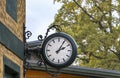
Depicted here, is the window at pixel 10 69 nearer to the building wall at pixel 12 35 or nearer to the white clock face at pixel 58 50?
the building wall at pixel 12 35

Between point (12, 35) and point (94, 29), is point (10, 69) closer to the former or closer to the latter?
point (12, 35)

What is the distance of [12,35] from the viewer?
362 inches

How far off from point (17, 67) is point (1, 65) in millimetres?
1198

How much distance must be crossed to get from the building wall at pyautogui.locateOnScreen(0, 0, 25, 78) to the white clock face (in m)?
0.67

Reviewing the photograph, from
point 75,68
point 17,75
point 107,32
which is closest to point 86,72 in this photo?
point 75,68

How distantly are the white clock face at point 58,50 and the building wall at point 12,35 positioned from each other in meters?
0.67

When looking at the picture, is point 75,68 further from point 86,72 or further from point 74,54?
point 74,54

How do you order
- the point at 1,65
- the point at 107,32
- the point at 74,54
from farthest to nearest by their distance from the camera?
the point at 107,32 → the point at 74,54 → the point at 1,65

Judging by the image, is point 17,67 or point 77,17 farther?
point 77,17

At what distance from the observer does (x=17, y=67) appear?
9.52m

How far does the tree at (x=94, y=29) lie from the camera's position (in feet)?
83.6

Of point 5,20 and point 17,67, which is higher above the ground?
point 5,20

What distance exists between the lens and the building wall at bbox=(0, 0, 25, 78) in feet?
27.9

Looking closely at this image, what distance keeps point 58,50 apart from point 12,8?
1282mm
